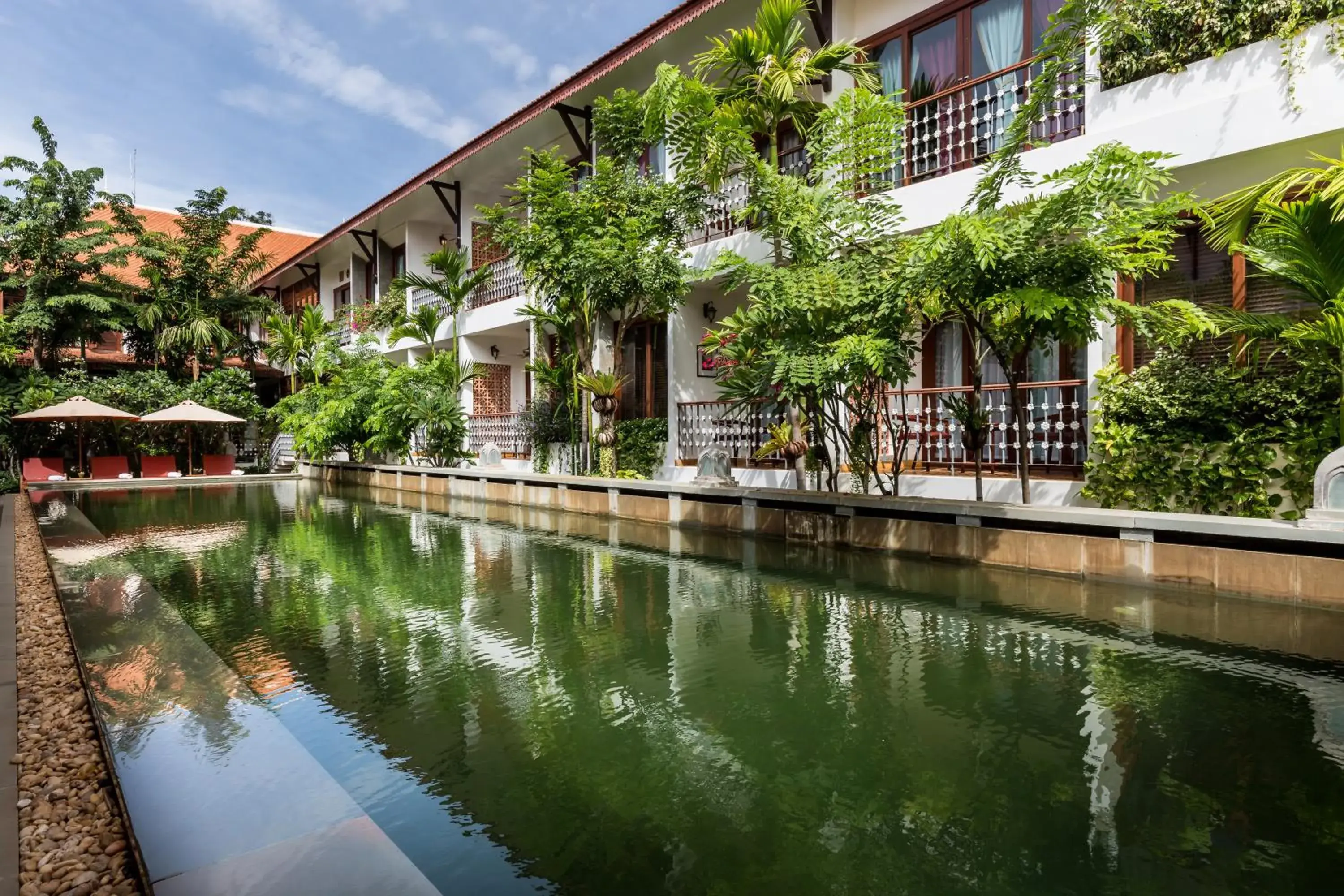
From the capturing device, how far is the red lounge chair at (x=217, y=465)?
22.7m

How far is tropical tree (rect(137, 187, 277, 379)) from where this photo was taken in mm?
23188

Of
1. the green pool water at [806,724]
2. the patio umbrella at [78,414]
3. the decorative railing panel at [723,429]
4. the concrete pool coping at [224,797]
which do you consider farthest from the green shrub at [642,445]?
the patio umbrella at [78,414]

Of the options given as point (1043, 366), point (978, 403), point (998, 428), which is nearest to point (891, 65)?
point (1043, 366)

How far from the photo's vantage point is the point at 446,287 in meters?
19.0

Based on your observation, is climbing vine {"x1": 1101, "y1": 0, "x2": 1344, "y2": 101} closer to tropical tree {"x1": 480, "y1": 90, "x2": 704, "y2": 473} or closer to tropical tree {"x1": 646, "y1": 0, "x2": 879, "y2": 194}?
tropical tree {"x1": 646, "y1": 0, "x2": 879, "y2": 194}

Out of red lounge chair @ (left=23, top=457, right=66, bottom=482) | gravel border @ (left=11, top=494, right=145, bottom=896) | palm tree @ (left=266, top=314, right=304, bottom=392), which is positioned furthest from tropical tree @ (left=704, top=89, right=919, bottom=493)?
red lounge chair @ (left=23, top=457, right=66, bottom=482)

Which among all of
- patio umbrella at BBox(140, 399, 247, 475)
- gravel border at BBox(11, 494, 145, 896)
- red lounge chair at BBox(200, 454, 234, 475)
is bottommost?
gravel border at BBox(11, 494, 145, 896)

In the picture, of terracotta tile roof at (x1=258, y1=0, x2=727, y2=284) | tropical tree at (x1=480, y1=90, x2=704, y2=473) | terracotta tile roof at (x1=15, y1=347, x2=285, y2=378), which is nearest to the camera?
tropical tree at (x1=480, y1=90, x2=704, y2=473)

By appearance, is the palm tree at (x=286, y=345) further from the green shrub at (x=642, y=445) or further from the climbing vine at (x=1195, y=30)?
the climbing vine at (x=1195, y=30)

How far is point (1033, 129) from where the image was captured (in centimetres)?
929

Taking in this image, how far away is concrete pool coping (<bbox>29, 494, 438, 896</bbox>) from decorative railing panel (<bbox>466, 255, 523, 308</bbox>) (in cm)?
1347

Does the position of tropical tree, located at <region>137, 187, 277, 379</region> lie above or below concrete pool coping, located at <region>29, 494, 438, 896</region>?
above

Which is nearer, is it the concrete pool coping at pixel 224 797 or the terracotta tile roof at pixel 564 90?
the concrete pool coping at pixel 224 797

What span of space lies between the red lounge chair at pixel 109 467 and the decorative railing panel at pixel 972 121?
21102 millimetres
